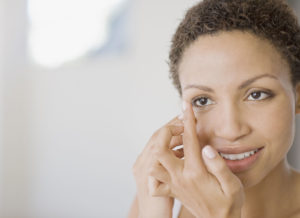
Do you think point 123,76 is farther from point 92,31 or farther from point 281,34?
point 281,34

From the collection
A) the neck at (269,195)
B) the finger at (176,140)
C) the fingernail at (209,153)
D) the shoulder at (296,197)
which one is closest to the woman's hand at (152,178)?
the finger at (176,140)

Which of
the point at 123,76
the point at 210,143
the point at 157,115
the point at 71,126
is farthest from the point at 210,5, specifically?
the point at 71,126

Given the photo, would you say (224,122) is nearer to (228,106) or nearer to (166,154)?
(228,106)

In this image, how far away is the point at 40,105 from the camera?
2.65m

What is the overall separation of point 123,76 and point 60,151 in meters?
0.74

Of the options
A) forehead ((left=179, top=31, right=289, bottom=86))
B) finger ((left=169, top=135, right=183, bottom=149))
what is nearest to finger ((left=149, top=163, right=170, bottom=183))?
finger ((left=169, top=135, right=183, bottom=149))

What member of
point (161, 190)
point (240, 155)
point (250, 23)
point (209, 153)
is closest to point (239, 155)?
point (240, 155)

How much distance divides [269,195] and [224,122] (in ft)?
1.20

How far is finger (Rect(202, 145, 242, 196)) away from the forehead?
176 millimetres

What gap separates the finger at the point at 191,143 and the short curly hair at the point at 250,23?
0.17 m

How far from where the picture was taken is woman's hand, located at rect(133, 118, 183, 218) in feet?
2.94

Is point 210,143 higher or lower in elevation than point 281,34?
lower

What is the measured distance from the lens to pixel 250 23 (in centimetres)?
84

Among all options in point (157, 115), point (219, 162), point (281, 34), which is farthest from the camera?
point (157, 115)
